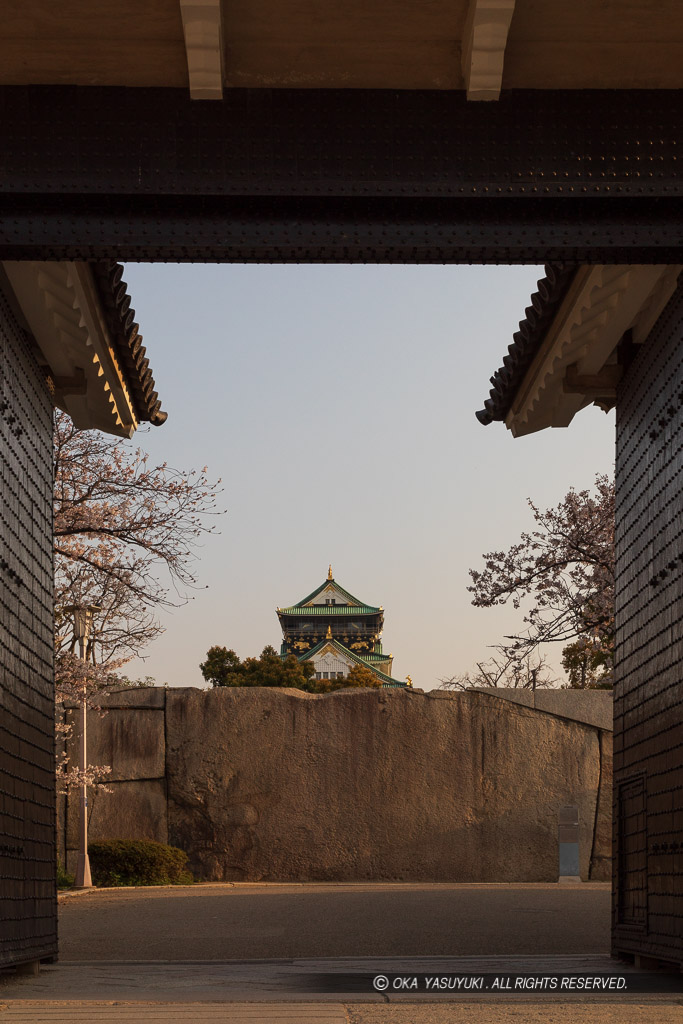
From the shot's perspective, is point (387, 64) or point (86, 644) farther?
point (86, 644)

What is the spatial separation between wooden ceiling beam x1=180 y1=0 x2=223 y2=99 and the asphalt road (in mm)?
5776

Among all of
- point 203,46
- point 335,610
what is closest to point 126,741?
point 203,46

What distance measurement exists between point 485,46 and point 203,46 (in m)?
1.21

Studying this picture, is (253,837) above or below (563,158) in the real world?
below

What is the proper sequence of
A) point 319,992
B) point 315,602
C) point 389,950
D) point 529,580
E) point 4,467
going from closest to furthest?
point 319,992 → point 4,467 → point 389,950 → point 529,580 → point 315,602

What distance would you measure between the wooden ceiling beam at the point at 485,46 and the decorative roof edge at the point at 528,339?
1.55 meters

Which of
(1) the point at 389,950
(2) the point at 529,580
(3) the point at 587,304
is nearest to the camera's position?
(3) the point at 587,304

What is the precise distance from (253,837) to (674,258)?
50.1 feet

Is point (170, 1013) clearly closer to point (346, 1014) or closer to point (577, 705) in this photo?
point (346, 1014)

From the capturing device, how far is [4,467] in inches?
264

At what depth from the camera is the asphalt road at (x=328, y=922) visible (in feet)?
29.0

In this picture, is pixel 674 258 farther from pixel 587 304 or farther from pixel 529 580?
pixel 529 580

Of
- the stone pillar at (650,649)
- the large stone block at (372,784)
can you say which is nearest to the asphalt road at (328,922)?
Result: the stone pillar at (650,649)

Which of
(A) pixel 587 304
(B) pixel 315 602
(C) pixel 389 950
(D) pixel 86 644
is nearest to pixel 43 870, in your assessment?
(C) pixel 389 950
